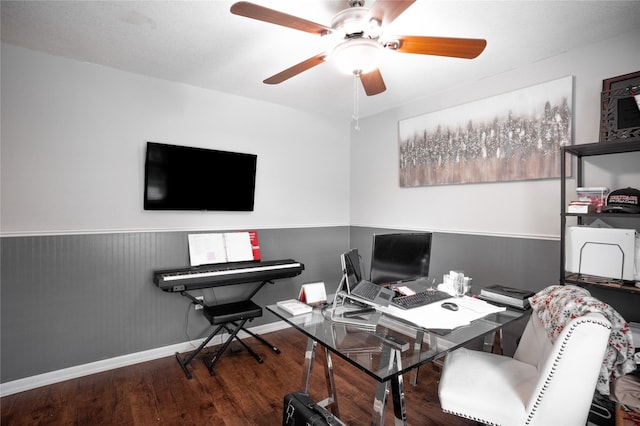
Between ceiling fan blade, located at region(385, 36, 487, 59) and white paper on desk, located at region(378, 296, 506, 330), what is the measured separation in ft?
4.92

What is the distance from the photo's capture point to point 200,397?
95.8 inches

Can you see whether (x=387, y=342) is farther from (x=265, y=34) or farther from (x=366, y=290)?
(x=265, y=34)

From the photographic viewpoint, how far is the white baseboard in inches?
98.2

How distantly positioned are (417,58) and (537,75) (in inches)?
40.4

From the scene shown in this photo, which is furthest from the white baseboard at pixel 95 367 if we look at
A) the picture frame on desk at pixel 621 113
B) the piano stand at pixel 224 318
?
the picture frame on desk at pixel 621 113

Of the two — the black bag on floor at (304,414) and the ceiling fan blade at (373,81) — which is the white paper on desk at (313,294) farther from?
the ceiling fan blade at (373,81)

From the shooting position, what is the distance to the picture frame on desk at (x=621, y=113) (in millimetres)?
1946

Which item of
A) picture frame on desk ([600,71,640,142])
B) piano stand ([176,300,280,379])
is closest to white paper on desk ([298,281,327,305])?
piano stand ([176,300,280,379])

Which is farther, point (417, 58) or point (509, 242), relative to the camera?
point (509, 242)

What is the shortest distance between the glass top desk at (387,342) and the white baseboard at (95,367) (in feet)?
5.84

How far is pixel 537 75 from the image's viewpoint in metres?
2.68

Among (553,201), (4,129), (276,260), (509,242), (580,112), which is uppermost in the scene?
(580,112)

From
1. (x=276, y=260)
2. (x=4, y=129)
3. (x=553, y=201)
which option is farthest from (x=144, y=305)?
(x=553, y=201)

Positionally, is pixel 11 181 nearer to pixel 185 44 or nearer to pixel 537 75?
pixel 185 44
